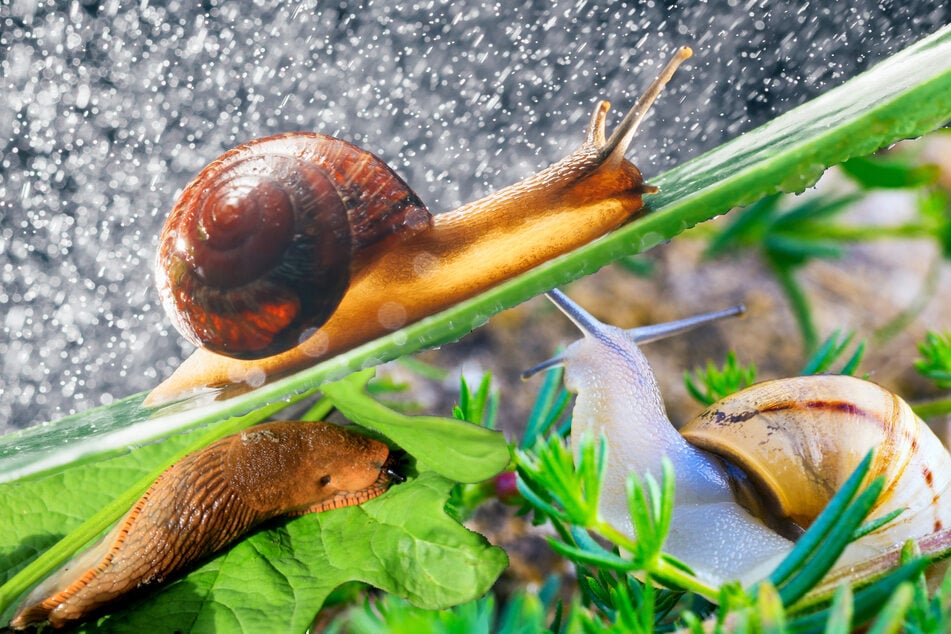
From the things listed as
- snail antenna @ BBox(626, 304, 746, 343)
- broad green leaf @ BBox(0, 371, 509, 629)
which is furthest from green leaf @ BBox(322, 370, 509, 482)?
snail antenna @ BBox(626, 304, 746, 343)

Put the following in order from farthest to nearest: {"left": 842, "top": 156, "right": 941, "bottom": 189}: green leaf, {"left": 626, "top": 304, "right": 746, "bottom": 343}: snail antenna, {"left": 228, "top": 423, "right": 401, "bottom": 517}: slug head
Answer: {"left": 842, "top": 156, "right": 941, "bottom": 189}: green leaf, {"left": 626, "top": 304, "right": 746, "bottom": 343}: snail antenna, {"left": 228, "top": 423, "right": 401, "bottom": 517}: slug head

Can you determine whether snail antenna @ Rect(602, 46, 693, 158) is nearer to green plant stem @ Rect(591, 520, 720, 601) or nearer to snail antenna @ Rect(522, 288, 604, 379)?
snail antenna @ Rect(522, 288, 604, 379)

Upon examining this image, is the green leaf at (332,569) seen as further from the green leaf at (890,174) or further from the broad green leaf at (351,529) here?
the green leaf at (890,174)

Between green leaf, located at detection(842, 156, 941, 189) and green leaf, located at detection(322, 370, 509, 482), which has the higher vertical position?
green leaf, located at detection(322, 370, 509, 482)

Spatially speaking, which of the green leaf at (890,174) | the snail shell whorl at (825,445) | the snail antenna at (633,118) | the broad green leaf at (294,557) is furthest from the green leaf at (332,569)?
the green leaf at (890,174)

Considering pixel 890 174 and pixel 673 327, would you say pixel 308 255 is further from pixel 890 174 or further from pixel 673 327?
pixel 890 174
